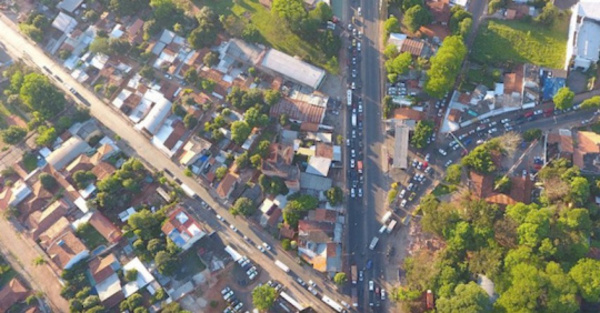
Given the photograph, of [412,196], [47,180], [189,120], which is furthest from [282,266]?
[47,180]

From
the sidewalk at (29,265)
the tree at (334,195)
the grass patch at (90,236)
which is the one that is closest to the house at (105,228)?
the grass patch at (90,236)

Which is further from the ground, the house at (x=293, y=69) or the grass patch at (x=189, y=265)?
the house at (x=293, y=69)

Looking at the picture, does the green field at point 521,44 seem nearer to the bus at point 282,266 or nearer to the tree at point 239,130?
the tree at point 239,130

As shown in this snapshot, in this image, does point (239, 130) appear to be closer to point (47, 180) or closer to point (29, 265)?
point (47, 180)

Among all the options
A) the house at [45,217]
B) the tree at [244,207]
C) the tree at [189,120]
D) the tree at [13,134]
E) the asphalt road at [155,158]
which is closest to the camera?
the asphalt road at [155,158]

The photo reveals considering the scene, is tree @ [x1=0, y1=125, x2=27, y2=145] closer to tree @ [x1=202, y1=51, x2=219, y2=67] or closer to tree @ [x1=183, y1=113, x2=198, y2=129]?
tree @ [x1=183, y1=113, x2=198, y2=129]
